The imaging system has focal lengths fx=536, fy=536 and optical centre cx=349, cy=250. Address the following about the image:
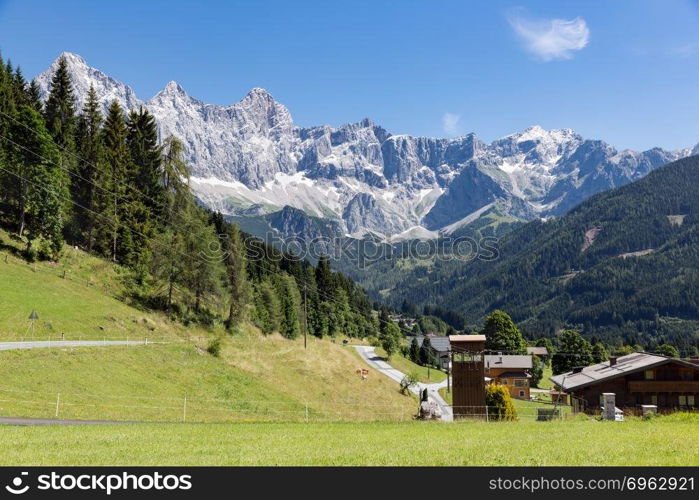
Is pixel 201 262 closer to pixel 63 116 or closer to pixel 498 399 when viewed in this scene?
pixel 63 116

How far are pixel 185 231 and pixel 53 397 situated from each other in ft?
124

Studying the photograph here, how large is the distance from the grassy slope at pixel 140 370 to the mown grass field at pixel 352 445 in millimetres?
12129

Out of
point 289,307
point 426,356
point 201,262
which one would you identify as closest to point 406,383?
point 201,262

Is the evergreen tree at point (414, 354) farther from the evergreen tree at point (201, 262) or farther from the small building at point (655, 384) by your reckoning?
the evergreen tree at point (201, 262)

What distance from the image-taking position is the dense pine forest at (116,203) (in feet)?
193

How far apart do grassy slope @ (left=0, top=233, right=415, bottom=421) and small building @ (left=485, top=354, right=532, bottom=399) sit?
4197cm

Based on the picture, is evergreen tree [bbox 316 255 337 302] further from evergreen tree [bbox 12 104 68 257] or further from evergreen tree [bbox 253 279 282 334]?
evergreen tree [bbox 12 104 68 257]

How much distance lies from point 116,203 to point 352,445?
6368 centimetres

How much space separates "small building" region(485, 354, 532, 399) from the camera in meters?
107

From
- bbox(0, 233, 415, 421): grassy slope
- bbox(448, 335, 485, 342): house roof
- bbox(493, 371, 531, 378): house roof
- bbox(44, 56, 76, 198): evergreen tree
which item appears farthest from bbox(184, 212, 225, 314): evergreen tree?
bbox(493, 371, 531, 378): house roof

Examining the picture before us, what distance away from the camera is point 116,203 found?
7112 centimetres

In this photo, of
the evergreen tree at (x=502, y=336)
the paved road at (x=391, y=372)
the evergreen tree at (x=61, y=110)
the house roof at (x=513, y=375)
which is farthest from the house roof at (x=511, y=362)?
the evergreen tree at (x=61, y=110)
